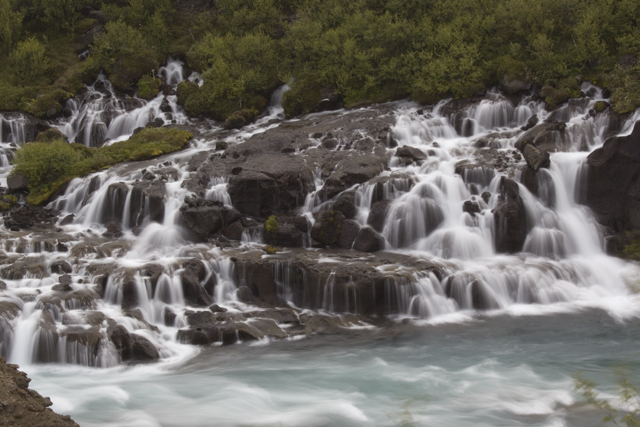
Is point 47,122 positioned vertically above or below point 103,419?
above

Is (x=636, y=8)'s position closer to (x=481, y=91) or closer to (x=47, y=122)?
(x=481, y=91)

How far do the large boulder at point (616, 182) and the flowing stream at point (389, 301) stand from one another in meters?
0.45

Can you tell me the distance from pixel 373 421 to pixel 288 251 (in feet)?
29.9

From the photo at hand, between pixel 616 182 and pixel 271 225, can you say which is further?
pixel 271 225

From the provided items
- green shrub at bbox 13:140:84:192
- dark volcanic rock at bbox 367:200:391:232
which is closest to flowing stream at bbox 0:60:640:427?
dark volcanic rock at bbox 367:200:391:232

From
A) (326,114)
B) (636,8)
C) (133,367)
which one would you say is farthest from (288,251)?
(636,8)

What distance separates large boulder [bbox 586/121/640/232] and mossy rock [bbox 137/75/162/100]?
2392 centimetres

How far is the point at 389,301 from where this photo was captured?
623 inches

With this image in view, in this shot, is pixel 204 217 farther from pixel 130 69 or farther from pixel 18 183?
pixel 130 69

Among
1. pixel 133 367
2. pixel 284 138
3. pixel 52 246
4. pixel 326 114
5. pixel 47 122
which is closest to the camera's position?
pixel 133 367

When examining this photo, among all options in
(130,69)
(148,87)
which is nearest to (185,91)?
(148,87)

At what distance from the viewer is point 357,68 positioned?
97.3ft

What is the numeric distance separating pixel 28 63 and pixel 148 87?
7.56 m

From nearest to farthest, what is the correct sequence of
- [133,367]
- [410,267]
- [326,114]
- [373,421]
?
[373,421], [133,367], [410,267], [326,114]
